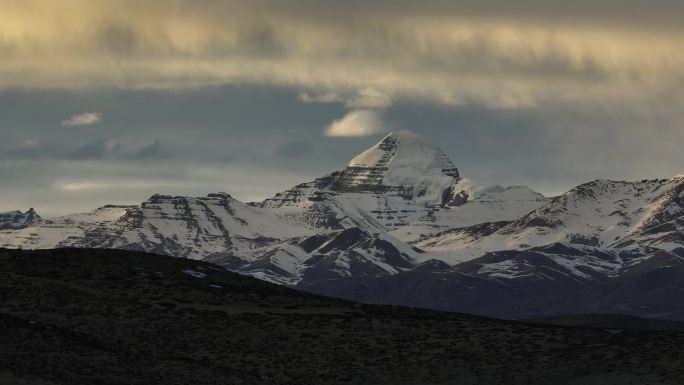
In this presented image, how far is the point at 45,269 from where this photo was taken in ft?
495

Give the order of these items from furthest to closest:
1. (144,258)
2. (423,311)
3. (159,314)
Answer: (144,258)
(423,311)
(159,314)

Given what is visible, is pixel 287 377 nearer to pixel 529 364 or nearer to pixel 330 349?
pixel 330 349

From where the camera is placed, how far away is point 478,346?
120438mm

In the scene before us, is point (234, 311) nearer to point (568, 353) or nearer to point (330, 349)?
point (330, 349)

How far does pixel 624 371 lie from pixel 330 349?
2431cm

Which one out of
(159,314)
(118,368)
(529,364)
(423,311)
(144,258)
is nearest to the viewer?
(118,368)

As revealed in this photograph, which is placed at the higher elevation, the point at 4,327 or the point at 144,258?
the point at 144,258

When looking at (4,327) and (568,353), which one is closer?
(4,327)

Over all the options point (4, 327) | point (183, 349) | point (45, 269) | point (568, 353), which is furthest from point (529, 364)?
point (45, 269)

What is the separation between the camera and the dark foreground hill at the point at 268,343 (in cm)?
10719

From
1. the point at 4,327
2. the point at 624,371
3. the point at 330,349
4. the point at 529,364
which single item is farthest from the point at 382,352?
the point at 4,327

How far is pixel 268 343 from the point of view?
121750 millimetres

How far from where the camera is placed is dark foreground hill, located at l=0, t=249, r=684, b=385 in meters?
107

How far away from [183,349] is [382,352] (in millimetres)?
15962
